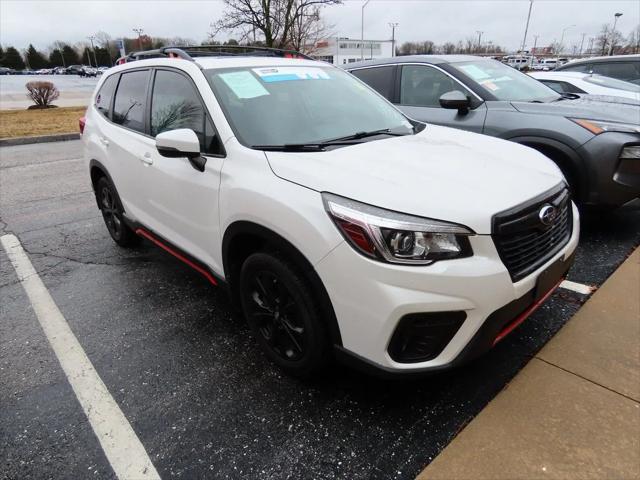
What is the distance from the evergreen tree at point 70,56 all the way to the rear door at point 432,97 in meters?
106

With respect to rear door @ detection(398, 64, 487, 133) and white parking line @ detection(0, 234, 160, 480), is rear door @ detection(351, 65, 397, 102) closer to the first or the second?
rear door @ detection(398, 64, 487, 133)

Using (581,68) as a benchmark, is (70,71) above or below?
below

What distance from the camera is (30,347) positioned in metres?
2.88

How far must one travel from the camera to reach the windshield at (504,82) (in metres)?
4.59

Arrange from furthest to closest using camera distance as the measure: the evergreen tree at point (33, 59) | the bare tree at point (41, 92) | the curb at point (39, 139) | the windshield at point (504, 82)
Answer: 1. the evergreen tree at point (33, 59)
2. the bare tree at point (41, 92)
3. the curb at point (39, 139)
4. the windshield at point (504, 82)

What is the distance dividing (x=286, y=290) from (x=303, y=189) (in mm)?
544

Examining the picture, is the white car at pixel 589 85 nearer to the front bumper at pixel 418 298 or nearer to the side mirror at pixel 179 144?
the front bumper at pixel 418 298

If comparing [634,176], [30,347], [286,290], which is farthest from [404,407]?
[634,176]

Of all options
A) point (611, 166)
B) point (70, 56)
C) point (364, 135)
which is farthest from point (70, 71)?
point (611, 166)

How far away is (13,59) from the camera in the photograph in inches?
3199

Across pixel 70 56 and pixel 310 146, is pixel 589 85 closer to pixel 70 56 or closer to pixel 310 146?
pixel 310 146

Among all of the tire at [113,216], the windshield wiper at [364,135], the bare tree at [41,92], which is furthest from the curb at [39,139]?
the windshield wiper at [364,135]

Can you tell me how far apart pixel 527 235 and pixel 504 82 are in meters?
3.47

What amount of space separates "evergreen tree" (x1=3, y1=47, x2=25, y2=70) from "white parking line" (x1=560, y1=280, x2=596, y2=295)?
102610mm
